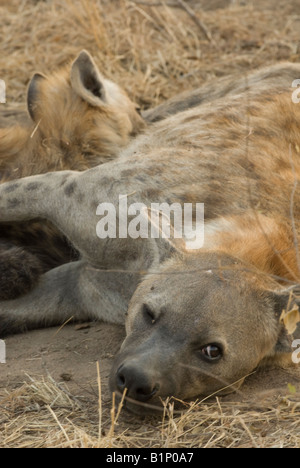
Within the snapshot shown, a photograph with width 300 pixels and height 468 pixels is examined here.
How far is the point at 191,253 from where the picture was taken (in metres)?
2.61

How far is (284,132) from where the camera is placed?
329 cm

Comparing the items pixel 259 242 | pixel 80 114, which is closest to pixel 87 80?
pixel 80 114

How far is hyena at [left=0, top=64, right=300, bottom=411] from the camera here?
2.37 m

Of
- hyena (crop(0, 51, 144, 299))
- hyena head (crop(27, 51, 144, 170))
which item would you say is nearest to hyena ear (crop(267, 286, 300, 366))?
hyena (crop(0, 51, 144, 299))

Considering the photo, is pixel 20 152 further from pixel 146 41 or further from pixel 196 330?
pixel 146 41

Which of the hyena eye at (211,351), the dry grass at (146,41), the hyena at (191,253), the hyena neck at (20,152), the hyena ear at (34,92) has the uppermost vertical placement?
the dry grass at (146,41)

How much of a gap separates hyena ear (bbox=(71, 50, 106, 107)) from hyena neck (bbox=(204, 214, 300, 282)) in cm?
119

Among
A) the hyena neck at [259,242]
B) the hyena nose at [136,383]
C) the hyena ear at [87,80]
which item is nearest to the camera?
the hyena nose at [136,383]

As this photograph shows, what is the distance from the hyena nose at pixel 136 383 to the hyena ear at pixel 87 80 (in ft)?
5.86

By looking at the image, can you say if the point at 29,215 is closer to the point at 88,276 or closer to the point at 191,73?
the point at 88,276

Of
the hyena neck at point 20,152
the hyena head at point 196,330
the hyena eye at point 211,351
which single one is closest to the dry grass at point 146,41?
the hyena neck at point 20,152

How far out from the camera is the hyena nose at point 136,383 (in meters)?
2.23

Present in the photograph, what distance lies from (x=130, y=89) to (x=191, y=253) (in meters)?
2.50

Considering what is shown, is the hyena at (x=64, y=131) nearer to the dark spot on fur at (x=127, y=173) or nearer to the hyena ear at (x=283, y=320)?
the dark spot on fur at (x=127, y=173)
